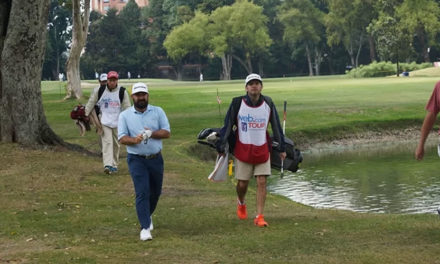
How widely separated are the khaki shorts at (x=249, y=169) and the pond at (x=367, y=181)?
4518 mm

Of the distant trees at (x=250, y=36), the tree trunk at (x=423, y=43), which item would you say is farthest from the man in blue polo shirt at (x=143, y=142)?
the tree trunk at (x=423, y=43)

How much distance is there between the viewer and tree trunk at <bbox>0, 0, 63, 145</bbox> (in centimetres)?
1839

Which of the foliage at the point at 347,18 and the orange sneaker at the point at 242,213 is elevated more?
the foliage at the point at 347,18

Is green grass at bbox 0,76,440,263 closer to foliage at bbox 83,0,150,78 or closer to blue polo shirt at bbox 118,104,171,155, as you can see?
blue polo shirt at bbox 118,104,171,155

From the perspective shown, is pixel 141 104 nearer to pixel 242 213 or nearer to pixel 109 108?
pixel 242 213

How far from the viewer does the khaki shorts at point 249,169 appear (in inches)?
440

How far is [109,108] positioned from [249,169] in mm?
5770

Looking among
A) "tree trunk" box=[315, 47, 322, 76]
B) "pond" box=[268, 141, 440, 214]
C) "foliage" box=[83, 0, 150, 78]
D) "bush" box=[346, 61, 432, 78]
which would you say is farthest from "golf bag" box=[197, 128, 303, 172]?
"tree trunk" box=[315, 47, 322, 76]

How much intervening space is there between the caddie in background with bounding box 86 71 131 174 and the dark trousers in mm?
5351

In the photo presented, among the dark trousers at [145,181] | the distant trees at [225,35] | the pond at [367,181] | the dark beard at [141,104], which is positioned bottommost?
the pond at [367,181]

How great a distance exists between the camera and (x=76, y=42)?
148 ft

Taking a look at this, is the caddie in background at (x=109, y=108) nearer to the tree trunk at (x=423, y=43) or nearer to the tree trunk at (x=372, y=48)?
the tree trunk at (x=423, y=43)

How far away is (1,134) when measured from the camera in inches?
734

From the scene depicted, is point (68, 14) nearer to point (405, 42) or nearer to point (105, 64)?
point (105, 64)
